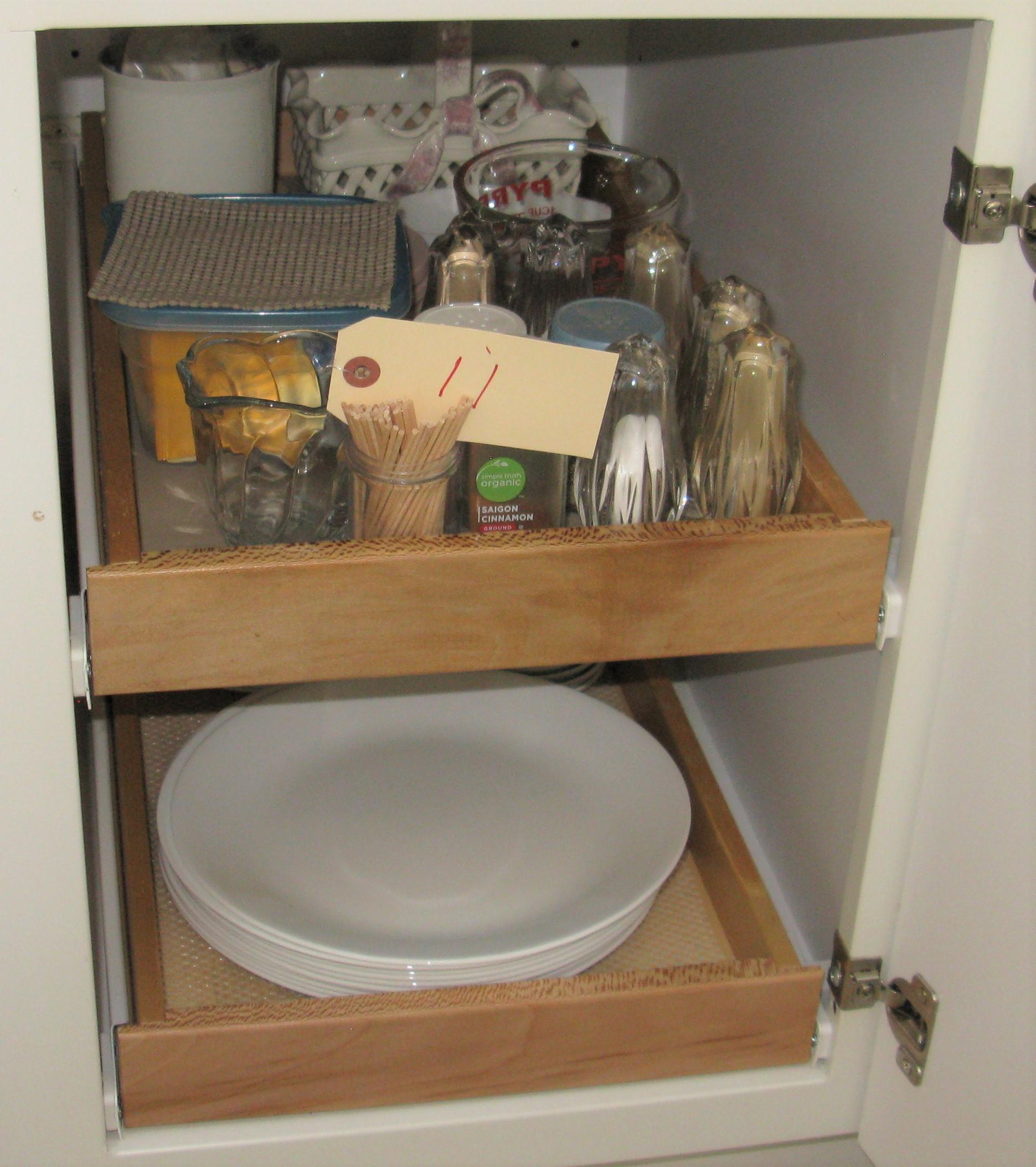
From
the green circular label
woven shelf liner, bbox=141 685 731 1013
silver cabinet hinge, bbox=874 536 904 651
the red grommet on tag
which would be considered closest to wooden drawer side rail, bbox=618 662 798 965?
woven shelf liner, bbox=141 685 731 1013

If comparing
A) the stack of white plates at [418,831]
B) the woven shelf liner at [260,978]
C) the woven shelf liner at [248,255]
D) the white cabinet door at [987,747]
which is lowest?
the woven shelf liner at [260,978]

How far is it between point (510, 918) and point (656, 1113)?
0.16 meters

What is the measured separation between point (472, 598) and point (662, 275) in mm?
328

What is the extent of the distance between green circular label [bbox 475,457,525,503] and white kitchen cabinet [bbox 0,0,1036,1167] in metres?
0.21

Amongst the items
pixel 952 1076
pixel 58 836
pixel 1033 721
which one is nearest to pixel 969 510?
pixel 1033 721

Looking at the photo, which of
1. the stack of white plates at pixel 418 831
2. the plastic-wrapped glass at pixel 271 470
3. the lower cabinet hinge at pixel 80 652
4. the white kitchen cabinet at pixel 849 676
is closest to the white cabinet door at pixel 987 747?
the white kitchen cabinet at pixel 849 676

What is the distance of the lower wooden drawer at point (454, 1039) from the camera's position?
31.8 inches

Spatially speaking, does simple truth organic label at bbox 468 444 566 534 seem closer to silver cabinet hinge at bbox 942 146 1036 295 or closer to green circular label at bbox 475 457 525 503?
green circular label at bbox 475 457 525 503

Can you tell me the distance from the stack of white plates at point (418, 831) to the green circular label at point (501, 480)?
32 cm

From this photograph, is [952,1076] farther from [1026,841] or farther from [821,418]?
[821,418]

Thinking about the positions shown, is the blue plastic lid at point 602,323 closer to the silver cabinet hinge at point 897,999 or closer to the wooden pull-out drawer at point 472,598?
the wooden pull-out drawer at point 472,598

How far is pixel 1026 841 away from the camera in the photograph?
69 centimetres

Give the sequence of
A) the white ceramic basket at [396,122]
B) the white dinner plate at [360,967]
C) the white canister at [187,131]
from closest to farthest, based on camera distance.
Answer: the white dinner plate at [360,967] < the white canister at [187,131] < the white ceramic basket at [396,122]

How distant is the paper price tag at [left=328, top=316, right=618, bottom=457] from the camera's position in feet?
2.30
